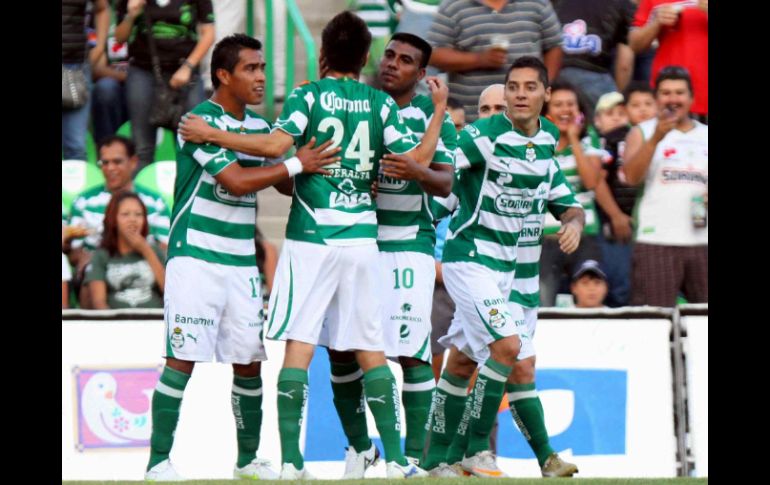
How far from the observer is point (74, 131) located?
12922mm

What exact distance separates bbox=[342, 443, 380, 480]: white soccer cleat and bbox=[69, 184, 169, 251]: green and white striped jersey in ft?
12.2

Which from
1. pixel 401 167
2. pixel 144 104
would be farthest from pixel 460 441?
pixel 144 104

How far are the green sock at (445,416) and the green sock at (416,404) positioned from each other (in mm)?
567

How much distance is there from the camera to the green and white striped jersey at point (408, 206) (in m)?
8.98

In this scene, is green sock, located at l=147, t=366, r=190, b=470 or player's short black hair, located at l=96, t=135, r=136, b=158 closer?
green sock, located at l=147, t=366, r=190, b=470

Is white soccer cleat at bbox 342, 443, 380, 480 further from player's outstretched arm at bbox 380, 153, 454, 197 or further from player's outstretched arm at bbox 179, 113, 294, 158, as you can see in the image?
player's outstretched arm at bbox 179, 113, 294, 158

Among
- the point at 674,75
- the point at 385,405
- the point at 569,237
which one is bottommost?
the point at 385,405

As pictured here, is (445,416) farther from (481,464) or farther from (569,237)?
(569,237)

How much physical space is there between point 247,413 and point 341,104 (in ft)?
6.06

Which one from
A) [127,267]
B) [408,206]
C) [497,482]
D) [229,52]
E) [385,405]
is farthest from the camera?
[127,267]

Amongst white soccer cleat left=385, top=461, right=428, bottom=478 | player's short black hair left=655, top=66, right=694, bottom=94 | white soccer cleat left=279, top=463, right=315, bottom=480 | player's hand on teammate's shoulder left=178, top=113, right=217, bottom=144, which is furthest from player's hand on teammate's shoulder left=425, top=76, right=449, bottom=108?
player's short black hair left=655, top=66, right=694, bottom=94

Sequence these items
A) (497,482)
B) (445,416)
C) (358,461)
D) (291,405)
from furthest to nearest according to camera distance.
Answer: (445,416)
(358,461)
(291,405)
(497,482)

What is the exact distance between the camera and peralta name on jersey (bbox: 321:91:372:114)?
8250 mm

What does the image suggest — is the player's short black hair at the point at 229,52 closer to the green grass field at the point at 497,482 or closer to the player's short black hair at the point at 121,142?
the green grass field at the point at 497,482
